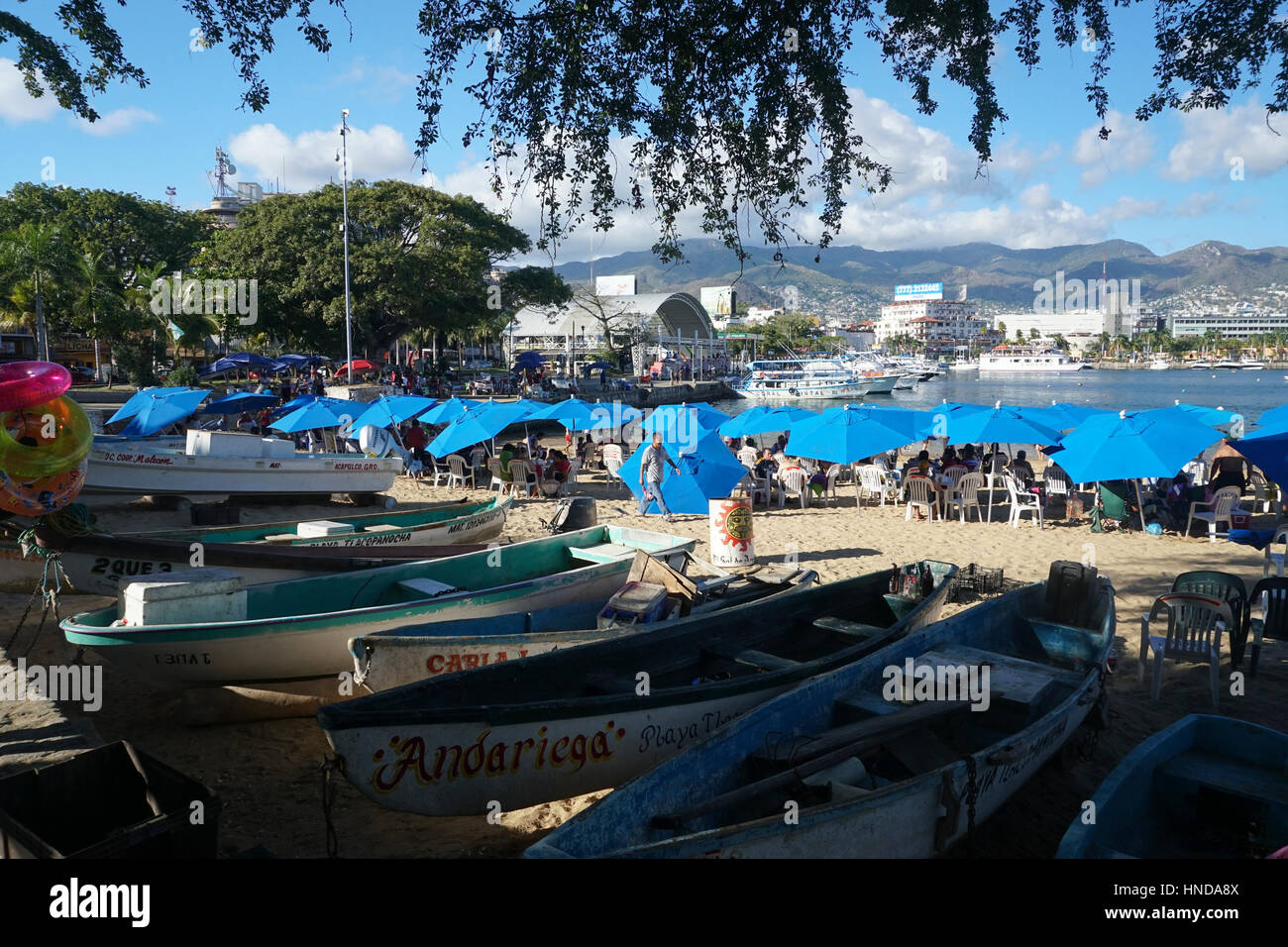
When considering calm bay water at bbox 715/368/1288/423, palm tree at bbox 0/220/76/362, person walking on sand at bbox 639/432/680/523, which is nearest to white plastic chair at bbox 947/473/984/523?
person walking on sand at bbox 639/432/680/523

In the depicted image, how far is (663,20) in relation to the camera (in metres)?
6.70

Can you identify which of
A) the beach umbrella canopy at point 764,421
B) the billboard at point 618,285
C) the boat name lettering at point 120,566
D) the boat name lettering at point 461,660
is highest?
the billboard at point 618,285

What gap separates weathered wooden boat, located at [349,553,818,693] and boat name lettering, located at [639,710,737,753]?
2.94ft

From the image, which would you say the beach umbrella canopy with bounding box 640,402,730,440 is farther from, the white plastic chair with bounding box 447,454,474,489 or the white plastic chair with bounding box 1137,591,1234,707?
the white plastic chair with bounding box 1137,591,1234,707

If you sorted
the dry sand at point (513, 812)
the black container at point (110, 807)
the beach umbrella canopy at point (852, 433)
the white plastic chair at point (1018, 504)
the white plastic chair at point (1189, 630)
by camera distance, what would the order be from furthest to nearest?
1. the beach umbrella canopy at point (852, 433)
2. the white plastic chair at point (1018, 504)
3. the white plastic chair at point (1189, 630)
4. the dry sand at point (513, 812)
5. the black container at point (110, 807)

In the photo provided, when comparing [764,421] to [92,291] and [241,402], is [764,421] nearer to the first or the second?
[241,402]

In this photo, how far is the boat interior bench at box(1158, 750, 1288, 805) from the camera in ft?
14.2

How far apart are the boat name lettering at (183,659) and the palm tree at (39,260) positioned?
31.8m

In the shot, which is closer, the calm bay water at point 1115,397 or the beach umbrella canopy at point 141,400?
the beach umbrella canopy at point 141,400

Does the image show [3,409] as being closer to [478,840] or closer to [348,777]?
[348,777]

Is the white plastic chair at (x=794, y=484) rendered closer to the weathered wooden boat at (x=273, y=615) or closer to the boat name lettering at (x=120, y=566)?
the weathered wooden boat at (x=273, y=615)

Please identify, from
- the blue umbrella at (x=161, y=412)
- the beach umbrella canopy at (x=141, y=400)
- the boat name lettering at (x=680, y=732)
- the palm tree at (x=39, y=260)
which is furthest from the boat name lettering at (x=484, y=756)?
the palm tree at (x=39, y=260)

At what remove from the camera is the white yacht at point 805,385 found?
6856 centimetres
